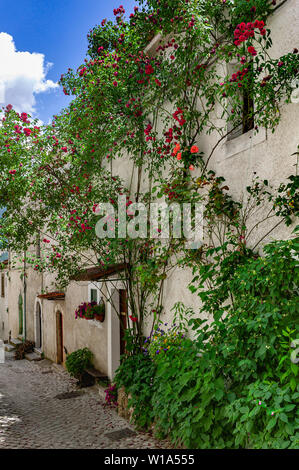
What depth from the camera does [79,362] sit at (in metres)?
9.02

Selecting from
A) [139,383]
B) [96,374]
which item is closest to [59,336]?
[96,374]

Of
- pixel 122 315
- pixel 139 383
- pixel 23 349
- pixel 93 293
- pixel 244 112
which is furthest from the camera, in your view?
pixel 23 349

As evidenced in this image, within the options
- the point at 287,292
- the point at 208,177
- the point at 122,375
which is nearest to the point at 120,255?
the point at 122,375

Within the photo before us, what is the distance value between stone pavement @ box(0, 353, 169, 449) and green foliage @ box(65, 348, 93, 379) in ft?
1.27

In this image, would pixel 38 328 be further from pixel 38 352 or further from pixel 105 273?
pixel 105 273

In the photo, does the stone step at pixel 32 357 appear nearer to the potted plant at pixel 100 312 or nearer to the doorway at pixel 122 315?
the potted plant at pixel 100 312

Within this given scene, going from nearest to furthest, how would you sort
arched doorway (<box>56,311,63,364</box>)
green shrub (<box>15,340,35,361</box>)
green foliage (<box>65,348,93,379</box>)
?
green foliage (<box>65,348,93,379</box>) < arched doorway (<box>56,311,63,364</box>) < green shrub (<box>15,340,35,361</box>)

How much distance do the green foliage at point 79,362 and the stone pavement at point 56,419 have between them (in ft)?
1.27

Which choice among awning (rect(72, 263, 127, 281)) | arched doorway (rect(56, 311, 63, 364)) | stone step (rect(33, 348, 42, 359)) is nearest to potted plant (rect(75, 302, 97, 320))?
awning (rect(72, 263, 127, 281))

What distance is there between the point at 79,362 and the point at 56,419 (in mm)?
2236

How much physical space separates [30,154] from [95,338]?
15.4 feet

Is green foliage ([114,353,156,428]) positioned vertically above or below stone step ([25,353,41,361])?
above

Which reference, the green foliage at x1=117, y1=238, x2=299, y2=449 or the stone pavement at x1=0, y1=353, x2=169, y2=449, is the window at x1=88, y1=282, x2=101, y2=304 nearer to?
the stone pavement at x1=0, y1=353, x2=169, y2=449

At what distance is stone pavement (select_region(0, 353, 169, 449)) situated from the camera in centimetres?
552
